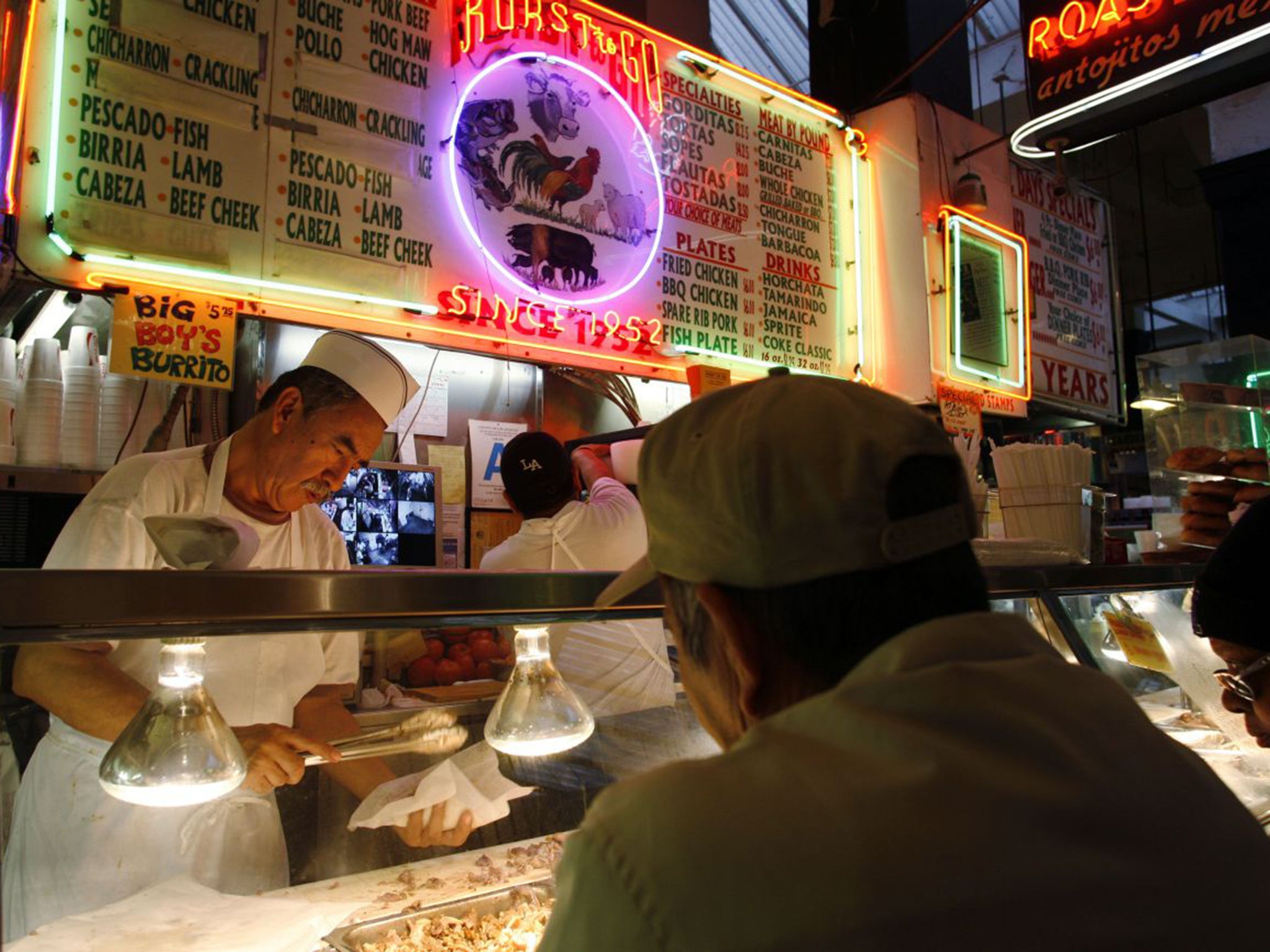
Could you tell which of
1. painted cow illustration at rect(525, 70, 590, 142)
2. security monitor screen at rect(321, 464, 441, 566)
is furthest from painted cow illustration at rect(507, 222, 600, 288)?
security monitor screen at rect(321, 464, 441, 566)

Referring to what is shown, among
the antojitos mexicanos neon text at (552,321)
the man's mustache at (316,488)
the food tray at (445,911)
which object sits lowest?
the food tray at (445,911)

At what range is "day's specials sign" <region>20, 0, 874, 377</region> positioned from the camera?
3.06 m

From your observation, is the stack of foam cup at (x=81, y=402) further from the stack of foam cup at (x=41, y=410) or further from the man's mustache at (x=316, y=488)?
the man's mustache at (x=316, y=488)

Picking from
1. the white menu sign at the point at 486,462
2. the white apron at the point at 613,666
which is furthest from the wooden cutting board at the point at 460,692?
the white menu sign at the point at 486,462

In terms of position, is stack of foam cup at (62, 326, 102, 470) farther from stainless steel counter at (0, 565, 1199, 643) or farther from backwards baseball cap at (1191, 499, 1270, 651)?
backwards baseball cap at (1191, 499, 1270, 651)

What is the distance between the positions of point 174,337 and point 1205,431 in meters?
5.69

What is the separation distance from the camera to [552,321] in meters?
4.01

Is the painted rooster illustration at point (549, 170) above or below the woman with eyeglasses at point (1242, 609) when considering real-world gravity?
above

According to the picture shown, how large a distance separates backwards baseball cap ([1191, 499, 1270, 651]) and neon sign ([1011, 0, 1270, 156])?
251 cm

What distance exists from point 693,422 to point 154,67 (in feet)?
9.93

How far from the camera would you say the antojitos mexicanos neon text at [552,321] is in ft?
12.3

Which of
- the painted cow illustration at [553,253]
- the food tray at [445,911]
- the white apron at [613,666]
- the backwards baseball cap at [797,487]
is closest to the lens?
the backwards baseball cap at [797,487]

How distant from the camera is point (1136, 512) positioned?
998 cm

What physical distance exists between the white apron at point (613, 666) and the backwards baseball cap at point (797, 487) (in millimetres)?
1321
